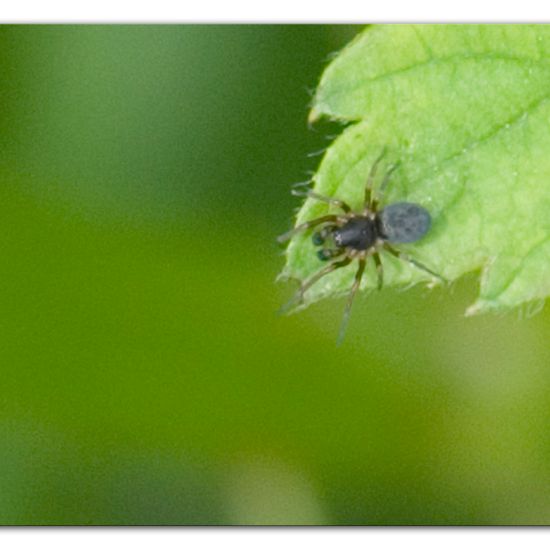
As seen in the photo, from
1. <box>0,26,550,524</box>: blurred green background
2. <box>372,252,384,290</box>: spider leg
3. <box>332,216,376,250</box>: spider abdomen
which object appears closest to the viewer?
<box>372,252,384,290</box>: spider leg

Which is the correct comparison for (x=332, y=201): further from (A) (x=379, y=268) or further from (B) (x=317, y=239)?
(A) (x=379, y=268)

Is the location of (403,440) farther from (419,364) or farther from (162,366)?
(162,366)

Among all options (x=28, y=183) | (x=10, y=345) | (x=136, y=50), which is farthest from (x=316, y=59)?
(x=10, y=345)

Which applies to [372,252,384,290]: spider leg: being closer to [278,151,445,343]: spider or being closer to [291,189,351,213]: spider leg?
[278,151,445,343]: spider

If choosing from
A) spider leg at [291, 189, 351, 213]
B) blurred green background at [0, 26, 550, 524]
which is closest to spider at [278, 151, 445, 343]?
spider leg at [291, 189, 351, 213]

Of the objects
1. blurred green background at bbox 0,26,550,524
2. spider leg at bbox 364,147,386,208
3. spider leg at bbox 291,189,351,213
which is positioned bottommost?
blurred green background at bbox 0,26,550,524
